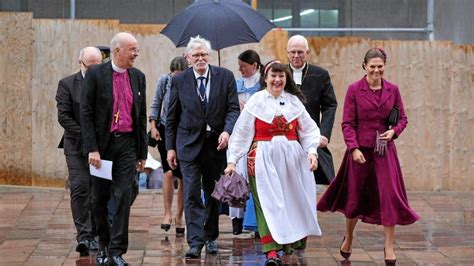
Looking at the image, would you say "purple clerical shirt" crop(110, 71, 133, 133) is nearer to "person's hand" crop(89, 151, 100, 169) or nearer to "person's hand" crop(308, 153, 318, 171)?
"person's hand" crop(89, 151, 100, 169)

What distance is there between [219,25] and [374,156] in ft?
8.08

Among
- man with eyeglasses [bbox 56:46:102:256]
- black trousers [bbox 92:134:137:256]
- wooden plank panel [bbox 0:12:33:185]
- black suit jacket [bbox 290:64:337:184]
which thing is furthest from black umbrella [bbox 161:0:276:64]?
wooden plank panel [bbox 0:12:33:185]

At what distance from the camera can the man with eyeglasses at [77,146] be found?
442 inches

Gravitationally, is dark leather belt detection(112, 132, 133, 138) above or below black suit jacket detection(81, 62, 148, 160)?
below

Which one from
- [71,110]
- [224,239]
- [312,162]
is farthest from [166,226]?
[312,162]

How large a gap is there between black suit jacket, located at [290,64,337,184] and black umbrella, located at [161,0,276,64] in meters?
0.75

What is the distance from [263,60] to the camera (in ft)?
52.6

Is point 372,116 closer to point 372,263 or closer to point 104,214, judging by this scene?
point 372,263

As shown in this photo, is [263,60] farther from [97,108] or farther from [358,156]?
[97,108]

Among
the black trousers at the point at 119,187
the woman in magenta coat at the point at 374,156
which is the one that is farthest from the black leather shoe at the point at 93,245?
the woman in magenta coat at the point at 374,156

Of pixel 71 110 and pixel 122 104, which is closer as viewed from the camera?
pixel 122 104

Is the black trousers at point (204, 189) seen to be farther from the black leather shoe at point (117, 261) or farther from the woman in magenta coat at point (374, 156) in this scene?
the woman in magenta coat at point (374, 156)

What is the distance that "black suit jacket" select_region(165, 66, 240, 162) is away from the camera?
1115 centimetres

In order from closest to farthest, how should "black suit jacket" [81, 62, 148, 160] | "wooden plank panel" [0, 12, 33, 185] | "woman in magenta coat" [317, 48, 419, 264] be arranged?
"black suit jacket" [81, 62, 148, 160], "woman in magenta coat" [317, 48, 419, 264], "wooden plank panel" [0, 12, 33, 185]
